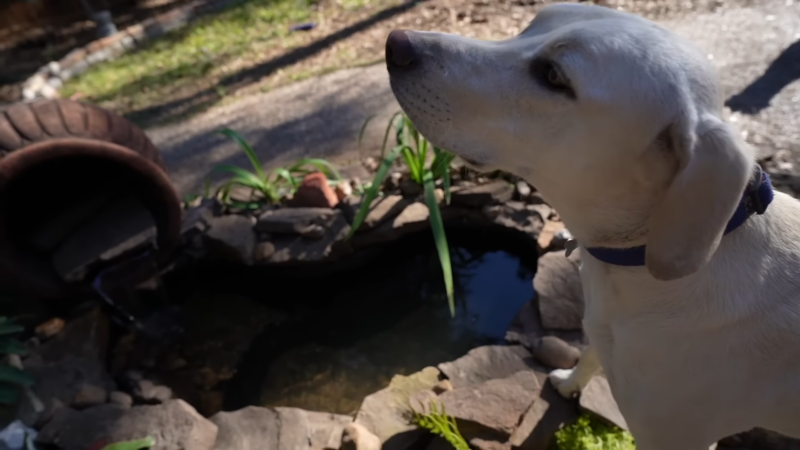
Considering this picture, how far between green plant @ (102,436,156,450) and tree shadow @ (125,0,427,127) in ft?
12.6

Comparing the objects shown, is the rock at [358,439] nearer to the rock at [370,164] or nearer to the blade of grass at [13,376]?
the blade of grass at [13,376]

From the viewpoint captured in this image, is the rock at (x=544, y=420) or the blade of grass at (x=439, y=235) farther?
the blade of grass at (x=439, y=235)

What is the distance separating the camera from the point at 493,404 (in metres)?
2.22

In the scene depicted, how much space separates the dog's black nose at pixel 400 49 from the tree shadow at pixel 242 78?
4.53 m

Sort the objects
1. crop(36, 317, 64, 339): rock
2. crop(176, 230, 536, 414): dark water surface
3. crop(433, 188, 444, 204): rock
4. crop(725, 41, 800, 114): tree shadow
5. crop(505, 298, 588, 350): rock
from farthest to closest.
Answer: crop(725, 41, 800, 114): tree shadow → crop(433, 188, 444, 204): rock → crop(36, 317, 64, 339): rock → crop(176, 230, 536, 414): dark water surface → crop(505, 298, 588, 350): rock

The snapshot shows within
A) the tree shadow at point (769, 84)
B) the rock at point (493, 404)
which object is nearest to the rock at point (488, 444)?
the rock at point (493, 404)

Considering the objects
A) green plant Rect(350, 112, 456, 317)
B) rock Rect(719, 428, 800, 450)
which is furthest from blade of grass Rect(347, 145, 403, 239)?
rock Rect(719, 428, 800, 450)

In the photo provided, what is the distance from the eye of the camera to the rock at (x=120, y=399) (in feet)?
8.71

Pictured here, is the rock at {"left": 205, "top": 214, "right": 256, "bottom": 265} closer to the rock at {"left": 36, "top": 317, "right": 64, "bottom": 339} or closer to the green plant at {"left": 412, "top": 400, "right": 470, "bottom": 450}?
the rock at {"left": 36, "top": 317, "right": 64, "bottom": 339}

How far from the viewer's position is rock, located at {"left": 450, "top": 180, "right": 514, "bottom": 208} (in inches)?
126

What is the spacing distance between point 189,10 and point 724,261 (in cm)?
822

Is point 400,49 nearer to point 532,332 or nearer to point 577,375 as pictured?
point 577,375

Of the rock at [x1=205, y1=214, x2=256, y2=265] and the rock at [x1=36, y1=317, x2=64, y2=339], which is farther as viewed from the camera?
the rock at [x1=205, y1=214, x2=256, y2=265]

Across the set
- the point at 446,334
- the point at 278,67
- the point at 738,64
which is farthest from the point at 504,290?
the point at 278,67
